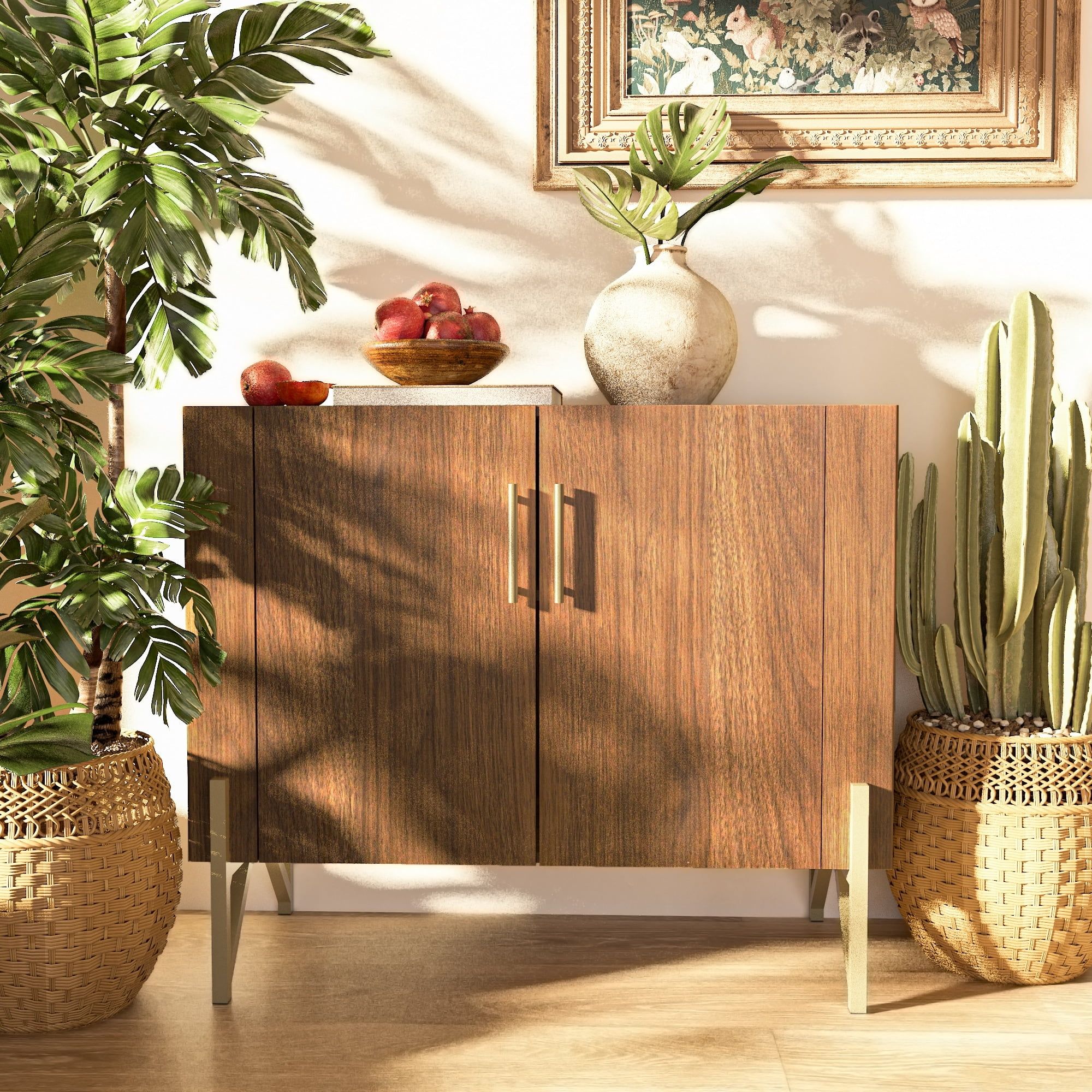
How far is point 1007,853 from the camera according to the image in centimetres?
180

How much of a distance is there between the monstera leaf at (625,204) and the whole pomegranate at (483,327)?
0.28m

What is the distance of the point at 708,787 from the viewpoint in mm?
1754

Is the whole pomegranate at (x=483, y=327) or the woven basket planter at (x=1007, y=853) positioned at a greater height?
the whole pomegranate at (x=483, y=327)

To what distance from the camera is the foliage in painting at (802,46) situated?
2.12 meters

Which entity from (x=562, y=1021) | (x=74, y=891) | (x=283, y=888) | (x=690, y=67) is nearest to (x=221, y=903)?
(x=74, y=891)

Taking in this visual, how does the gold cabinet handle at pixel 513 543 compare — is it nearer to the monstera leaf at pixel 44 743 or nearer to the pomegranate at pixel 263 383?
the pomegranate at pixel 263 383

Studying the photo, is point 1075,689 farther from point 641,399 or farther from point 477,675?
point 477,675

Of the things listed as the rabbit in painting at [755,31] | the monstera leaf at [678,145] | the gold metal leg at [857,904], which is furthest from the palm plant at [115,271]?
the gold metal leg at [857,904]

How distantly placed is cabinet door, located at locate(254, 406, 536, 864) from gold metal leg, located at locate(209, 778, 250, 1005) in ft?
0.35

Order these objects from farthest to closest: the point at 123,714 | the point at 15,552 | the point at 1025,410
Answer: the point at 123,714, the point at 1025,410, the point at 15,552

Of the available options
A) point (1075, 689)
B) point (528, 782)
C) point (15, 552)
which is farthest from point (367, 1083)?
point (1075, 689)

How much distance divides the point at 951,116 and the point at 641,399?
3.09ft

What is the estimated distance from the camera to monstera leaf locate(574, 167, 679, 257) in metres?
1.90

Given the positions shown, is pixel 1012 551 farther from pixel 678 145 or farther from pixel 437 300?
pixel 437 300
